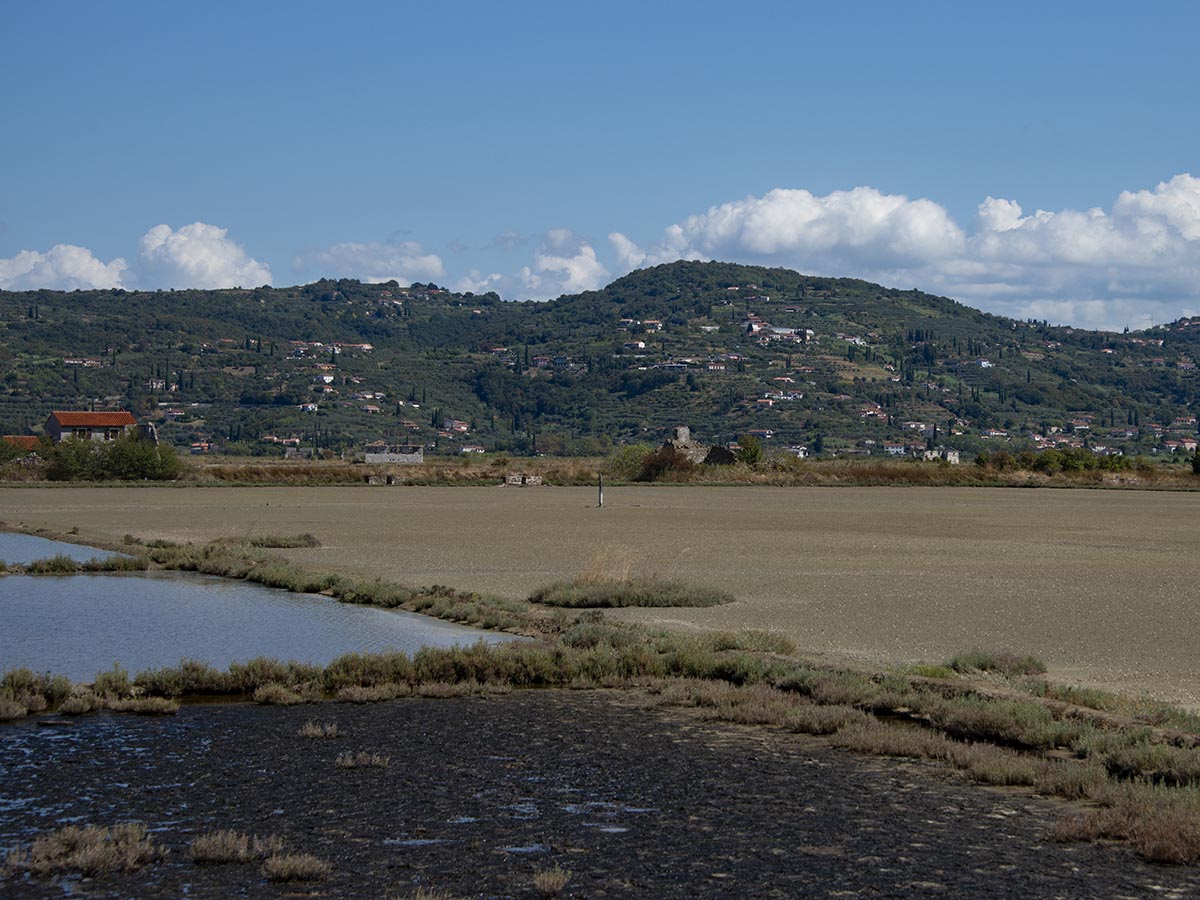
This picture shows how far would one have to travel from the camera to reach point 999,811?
1058 cm

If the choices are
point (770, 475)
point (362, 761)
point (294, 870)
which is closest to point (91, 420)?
point (770, 475)

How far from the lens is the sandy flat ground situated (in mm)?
18797

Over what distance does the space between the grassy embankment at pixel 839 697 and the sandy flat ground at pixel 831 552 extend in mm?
1648

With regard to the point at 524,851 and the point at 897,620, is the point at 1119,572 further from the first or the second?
the point at 524,851

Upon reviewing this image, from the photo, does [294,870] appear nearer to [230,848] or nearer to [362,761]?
[230,848]

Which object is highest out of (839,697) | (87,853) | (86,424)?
(86,424)

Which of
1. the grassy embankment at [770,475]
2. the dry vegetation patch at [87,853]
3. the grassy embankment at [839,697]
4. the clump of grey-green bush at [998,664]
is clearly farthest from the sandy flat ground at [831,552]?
the grassy embankment at [770,475]

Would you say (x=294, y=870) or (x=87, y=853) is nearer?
(x=294, y=870)

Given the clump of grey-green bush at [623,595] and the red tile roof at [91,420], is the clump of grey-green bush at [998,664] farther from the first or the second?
the red tile roof at [91,420]

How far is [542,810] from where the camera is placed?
1057 cm

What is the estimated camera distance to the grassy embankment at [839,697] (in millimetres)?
10766

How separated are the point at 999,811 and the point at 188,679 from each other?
29.8 ft

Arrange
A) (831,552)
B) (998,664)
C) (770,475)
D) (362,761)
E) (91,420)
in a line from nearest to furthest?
(362,761)
(998,664)
(831,552)
(770,475)
(91,420)

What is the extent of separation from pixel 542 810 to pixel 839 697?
4.71 metres
